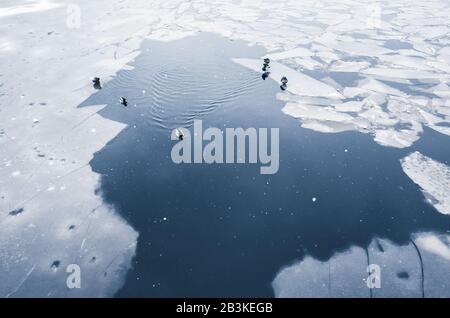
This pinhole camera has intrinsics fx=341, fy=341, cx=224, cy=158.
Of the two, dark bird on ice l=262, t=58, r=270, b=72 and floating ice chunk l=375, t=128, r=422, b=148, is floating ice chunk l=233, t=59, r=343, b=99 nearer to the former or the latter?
dark bird on ice l=262, t=58, r=270, b=72

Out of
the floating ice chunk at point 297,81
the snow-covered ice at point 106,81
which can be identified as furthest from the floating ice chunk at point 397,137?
the floating ice chunk at point 297,81

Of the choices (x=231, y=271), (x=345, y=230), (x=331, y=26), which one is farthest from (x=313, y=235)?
(x=331, y=26)

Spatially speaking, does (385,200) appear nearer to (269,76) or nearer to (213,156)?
(213,156)

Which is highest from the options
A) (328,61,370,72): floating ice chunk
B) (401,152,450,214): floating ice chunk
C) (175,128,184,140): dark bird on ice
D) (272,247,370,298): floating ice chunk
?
(328,61,370,72): floating ice chunk

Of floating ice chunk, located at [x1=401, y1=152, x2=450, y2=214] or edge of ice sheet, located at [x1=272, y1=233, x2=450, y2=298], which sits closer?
edge of ice sheet, located at [x1=272, y1=233, x2=450, y2=298]

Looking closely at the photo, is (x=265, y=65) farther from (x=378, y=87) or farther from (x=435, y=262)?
(x=435, y=262)

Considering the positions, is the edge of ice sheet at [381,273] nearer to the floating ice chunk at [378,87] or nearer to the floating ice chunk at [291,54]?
the floating ice chunk at [378,87]

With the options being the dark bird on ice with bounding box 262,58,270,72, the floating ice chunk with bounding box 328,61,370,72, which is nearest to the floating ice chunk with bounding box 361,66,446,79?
the floating ice chunk with bounding box 328,61,370,72
